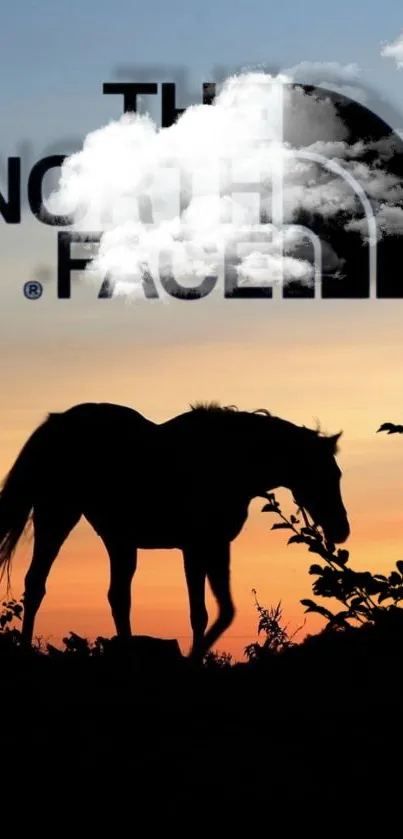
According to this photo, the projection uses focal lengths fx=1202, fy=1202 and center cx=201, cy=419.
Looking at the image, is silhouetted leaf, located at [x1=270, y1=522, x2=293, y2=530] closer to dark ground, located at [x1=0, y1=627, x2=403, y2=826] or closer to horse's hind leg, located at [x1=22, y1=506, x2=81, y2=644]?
dark ground, located at [x1=0, y1=627, x2=403, y2=826]

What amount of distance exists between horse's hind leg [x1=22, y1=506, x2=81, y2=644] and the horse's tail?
14 cm

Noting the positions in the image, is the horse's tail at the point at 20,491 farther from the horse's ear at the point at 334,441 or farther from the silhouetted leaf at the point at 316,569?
the silhouetted leaf at the point at 316,569

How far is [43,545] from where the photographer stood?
10.5m

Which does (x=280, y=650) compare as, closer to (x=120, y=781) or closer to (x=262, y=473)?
(x=262, y=473)

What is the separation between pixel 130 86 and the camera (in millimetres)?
9578

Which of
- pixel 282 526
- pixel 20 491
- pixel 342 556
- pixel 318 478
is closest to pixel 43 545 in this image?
pixel 20 491

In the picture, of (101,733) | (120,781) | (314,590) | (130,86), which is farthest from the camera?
(130,86)

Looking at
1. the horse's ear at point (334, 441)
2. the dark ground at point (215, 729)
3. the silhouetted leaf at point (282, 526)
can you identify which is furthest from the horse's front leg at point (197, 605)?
the silhouetted leaf at point (282, 526)

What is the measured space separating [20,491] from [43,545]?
52 cm

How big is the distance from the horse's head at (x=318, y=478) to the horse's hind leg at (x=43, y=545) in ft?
6.59

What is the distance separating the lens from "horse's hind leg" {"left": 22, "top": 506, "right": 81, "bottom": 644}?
10.3m

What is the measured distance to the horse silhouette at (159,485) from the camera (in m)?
10.2

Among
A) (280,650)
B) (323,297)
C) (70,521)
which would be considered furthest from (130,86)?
(280,650)

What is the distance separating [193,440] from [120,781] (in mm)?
5494
